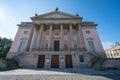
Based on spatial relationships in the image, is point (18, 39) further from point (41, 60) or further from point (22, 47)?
point (41, 60)

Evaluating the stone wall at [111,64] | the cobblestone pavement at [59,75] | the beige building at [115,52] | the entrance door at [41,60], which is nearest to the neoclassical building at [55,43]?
the entrance door at [41,60]

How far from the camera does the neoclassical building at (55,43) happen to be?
15445 millimetres

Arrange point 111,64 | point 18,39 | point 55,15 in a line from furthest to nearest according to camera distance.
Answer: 1. point 55,15
2. point 18,39
3. point 111,64

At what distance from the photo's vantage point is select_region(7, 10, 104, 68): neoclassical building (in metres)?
15.4

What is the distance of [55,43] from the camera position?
73.9 feet

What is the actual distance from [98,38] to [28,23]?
20.2 m

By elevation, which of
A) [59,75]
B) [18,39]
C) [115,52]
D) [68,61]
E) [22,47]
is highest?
[115,52]

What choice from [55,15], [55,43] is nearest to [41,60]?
[55,43]

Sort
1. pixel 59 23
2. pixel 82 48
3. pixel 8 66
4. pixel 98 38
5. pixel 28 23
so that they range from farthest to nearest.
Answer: pixel 28 23 < pixel 98 38 < pixel 59 23 < pixel 82 48 < pixel 8 66

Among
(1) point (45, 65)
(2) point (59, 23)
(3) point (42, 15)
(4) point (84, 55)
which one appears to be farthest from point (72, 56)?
(3) point (42, 15)

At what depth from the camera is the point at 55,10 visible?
74.1 feet

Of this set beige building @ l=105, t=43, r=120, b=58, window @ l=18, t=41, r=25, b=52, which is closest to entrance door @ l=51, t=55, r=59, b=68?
window @ l=18, t=41, r=25, b=52

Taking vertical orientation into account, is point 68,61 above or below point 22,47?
below

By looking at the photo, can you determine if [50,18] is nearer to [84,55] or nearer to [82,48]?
[82,48]
